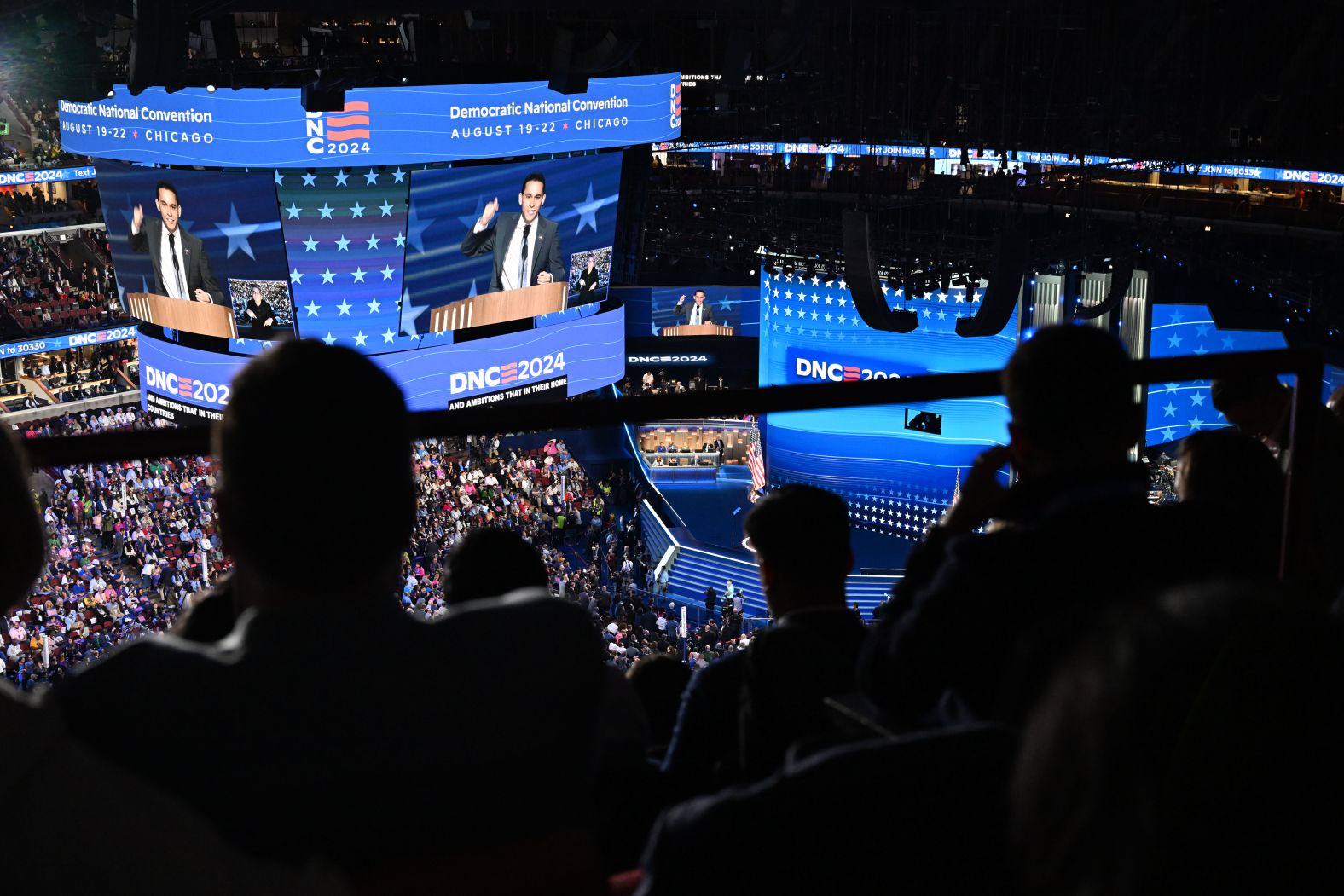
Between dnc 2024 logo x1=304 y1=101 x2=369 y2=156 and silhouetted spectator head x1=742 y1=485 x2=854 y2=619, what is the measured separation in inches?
532

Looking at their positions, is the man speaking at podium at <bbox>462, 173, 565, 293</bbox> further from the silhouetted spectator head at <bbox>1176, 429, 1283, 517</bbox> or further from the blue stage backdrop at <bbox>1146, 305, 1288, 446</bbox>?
the silhouetted spectator head at <bbox>1176, 429, 1283, 517</bbox>

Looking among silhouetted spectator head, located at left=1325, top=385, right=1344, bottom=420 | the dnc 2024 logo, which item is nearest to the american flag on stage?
the dnc 2024 logo

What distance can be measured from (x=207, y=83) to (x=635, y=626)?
24.6ft

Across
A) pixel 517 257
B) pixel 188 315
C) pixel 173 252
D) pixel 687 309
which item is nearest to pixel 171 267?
pixel 173 252

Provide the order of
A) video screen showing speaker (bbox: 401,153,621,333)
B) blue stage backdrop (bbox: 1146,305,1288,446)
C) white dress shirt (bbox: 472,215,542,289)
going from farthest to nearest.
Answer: blue stage backdrop (bbox: 1146,305,1288,446) → white dress shirt (bbox: 472,215,542,289) → video screen showing speaker (bbox: 401,153,621,333)

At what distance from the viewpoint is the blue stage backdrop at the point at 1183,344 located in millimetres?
17297

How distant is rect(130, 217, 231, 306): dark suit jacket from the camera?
15578mm

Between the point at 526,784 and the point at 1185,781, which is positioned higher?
the point at 1185,781

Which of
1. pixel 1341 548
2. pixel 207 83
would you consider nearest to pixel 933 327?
pixel 207 83

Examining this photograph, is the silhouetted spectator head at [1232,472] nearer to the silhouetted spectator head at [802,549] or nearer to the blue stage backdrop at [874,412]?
the silhouetted spectator head at [802,549]

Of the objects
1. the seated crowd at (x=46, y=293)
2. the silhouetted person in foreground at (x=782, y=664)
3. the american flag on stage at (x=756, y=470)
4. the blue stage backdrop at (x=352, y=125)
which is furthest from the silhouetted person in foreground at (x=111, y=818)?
the seated crowd at (x=46, y=293)

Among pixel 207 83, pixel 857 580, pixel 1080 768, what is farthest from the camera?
pixel 857 580

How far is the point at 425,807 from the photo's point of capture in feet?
Result: 3.52

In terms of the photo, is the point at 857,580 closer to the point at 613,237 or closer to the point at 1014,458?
the point at 613,237
